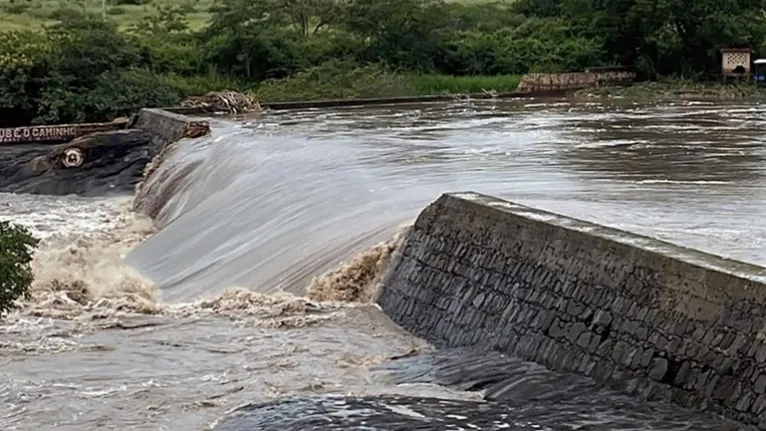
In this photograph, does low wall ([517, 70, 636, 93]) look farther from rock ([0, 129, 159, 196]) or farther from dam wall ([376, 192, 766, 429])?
dam wall ([376, 192, 766, 429])

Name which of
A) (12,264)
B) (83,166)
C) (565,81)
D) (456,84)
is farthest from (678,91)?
(12,264)

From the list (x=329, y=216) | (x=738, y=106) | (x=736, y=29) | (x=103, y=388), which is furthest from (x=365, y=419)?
(x=736, y=29)

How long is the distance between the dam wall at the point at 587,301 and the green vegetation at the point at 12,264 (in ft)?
12.3

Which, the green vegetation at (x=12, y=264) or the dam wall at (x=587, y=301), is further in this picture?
the green vegetation at (x=12, y=264)

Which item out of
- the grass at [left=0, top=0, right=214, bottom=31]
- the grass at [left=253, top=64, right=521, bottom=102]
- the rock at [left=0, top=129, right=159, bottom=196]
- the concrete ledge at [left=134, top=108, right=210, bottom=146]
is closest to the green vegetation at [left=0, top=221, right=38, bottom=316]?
the concrete ledge at [left=134, top=108, right=210, bottom=146]

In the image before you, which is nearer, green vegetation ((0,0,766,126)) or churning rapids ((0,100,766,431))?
churning rapids ((0,100,766,431))

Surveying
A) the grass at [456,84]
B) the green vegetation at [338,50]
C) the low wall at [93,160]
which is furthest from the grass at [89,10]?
the low wall at [93,160]

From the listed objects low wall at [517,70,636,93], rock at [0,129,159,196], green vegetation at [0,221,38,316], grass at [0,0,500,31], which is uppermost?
grass at [0,0,500,31]

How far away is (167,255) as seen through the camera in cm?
1694

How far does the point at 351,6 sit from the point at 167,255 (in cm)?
2587

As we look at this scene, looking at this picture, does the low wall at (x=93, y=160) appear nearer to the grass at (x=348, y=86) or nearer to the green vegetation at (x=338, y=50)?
the green vegetation at (x=338, y=50)

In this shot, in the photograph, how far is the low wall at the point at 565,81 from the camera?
38000mm

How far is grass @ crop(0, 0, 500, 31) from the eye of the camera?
49.5 metres

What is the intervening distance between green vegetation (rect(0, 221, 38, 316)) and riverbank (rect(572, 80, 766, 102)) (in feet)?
90.6
